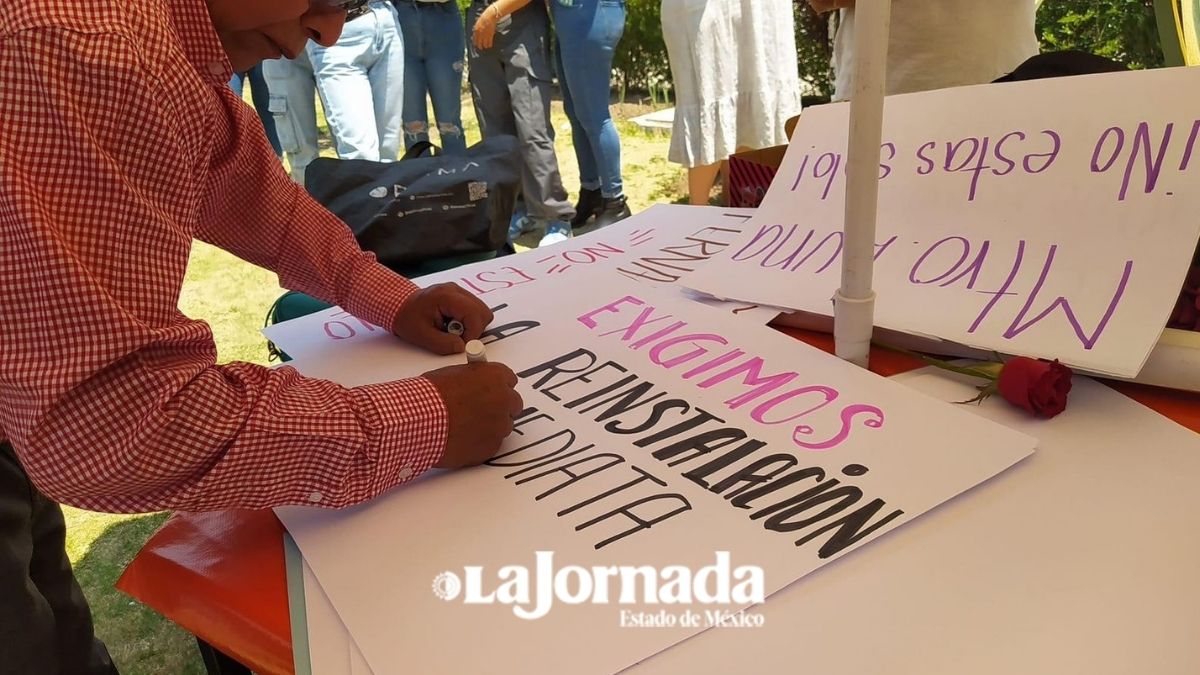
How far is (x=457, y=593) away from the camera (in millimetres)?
460

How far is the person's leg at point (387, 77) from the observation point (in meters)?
2.34

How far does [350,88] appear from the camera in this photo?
2322mm

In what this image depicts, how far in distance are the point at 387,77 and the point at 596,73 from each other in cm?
62

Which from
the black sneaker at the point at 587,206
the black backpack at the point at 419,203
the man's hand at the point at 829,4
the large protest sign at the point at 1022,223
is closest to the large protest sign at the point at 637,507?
the large protest sign at the point at 1022,223

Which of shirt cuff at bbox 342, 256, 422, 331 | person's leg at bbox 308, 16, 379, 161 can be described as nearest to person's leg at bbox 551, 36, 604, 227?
person's leg at bbox 308, 16, 379, 161

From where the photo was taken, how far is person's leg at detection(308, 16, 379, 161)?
89.2 inches

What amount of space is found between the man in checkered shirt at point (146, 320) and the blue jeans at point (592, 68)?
187cm

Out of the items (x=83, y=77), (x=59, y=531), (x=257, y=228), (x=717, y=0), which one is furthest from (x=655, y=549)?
(x=717, y=0)

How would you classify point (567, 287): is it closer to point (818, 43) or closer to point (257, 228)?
point (257, 228)

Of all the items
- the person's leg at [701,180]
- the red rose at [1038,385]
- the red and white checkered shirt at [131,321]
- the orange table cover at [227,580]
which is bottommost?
the person's leg at [701,180]

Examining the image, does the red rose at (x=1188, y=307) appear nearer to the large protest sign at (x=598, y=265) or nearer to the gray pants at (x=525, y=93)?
the large protest sign at (x=598, y=265)

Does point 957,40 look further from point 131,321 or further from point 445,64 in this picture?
point 445,64

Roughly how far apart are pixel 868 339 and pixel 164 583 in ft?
1.75

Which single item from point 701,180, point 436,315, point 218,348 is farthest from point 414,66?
point 436,315
